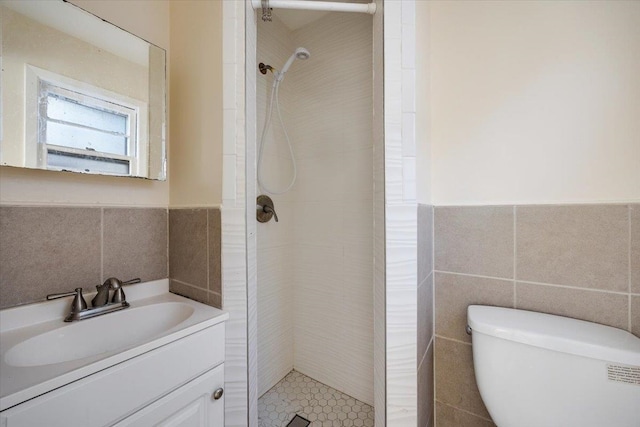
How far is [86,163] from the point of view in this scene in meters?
0.88

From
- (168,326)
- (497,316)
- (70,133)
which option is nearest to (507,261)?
(497,316)

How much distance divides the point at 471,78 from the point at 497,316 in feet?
2.96

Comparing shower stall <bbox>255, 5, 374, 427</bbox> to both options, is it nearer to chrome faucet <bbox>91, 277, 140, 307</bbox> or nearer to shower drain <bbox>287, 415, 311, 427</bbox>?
shower drain <bbox>287, 415, 311, 427</bbox>

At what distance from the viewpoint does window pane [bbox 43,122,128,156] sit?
81cm

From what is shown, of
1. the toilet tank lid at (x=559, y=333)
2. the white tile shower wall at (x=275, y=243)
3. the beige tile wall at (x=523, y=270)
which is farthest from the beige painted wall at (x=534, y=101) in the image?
the white tile shower wall at (x=275, y=243)

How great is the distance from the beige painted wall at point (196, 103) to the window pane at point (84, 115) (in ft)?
0.64

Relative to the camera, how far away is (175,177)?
1.10 meters

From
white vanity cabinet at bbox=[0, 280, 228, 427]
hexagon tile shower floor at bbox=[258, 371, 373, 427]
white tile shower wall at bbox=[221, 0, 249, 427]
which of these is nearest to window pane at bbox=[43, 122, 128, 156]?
white tile shower wall at bbox=[221, 0, 249, 427]

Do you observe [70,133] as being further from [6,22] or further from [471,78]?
[471,78]

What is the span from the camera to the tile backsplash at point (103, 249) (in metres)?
0.76

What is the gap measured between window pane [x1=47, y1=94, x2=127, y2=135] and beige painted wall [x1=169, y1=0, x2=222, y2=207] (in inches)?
7.7

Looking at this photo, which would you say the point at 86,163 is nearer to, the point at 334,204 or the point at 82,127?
the point at 82,127

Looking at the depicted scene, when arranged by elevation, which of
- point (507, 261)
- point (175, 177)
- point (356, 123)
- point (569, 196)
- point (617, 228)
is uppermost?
point (356, 123)

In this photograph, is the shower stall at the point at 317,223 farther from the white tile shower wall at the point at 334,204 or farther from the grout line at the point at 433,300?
the grout line at the point at 433,300
